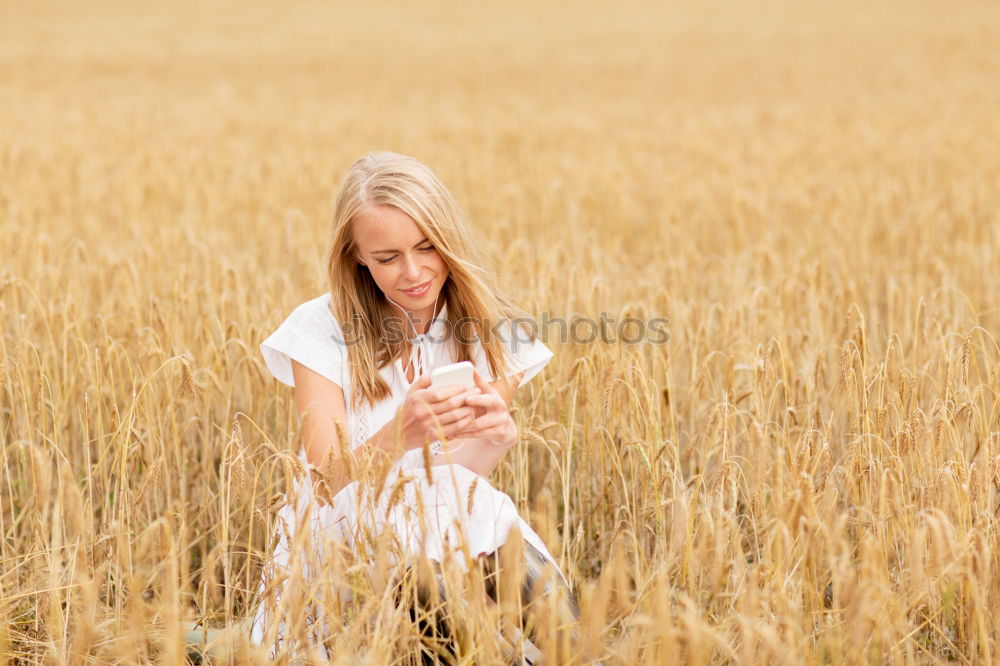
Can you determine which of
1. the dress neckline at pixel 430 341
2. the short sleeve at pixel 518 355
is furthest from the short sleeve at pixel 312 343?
the short sleeve at pixel 518 355

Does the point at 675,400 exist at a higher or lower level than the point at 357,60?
lower

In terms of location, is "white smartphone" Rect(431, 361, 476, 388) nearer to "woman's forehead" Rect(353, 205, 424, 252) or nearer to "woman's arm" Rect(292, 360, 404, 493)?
"woman's arm" Rect(292, 360, 404, 493)

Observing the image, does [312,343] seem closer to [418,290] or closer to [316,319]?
[316,319]

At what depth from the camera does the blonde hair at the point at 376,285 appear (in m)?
1.91

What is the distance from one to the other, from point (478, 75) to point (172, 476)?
1137 cm

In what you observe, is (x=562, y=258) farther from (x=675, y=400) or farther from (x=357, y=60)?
(x=357, y=60)

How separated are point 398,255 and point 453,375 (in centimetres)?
36

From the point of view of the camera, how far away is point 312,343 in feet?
6.32

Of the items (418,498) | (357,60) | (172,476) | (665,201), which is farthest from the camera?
(357,60)

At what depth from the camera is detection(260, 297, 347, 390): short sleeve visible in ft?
6.29

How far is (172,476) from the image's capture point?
7.84ft

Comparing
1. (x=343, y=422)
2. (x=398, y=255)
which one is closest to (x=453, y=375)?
(x=343, y=422)

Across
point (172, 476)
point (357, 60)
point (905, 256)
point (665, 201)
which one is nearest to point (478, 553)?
point (172, 476)

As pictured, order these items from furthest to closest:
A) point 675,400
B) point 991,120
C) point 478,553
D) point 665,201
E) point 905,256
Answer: point 991,120, point 665,201, point 905,256, point 675,400, point 478,553
